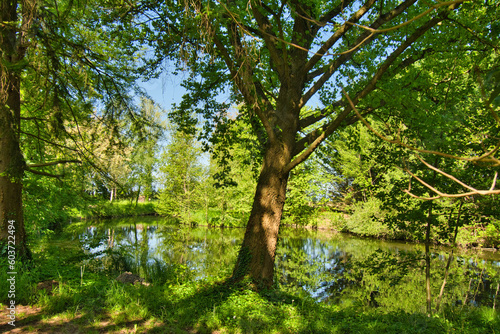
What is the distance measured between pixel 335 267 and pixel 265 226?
23.7 ft

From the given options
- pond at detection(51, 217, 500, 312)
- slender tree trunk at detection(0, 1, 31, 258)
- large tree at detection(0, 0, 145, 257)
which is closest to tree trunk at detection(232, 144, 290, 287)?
pond at detection(51, 217, 500, 312)

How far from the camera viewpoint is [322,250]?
14.5 meters

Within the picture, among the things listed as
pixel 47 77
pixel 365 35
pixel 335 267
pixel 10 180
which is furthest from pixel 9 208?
pixel 335 267

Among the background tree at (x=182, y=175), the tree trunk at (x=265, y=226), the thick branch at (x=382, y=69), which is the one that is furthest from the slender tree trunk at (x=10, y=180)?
the background tree at (x=182, y=175)

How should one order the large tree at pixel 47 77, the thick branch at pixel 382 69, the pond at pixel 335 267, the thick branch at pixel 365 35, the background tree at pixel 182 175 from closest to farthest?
the thick branch at pixel 382 69 < the large tree at pixel 47 77 < the thick branch at pixel 365 35 < the pond at pixel 335 267 < the background tree at pixel 182 175

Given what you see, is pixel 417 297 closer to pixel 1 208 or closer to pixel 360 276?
pixel 360 276

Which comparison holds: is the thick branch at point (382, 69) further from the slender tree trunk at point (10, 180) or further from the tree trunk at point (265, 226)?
the slender tree trunk at point (10, 180)

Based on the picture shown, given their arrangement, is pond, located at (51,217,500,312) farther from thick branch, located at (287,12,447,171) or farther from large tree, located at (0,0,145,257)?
thick branch, located at (287,12,447,171)

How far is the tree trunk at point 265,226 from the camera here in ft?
16.4

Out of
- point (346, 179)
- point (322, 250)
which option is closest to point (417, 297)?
point (322, 250)

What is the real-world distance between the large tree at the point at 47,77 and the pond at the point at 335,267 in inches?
93.3

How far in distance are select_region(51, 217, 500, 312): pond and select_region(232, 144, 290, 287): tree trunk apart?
69 centimetres

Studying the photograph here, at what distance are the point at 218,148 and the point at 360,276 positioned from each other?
6.47 m

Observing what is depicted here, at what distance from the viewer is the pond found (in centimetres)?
637
